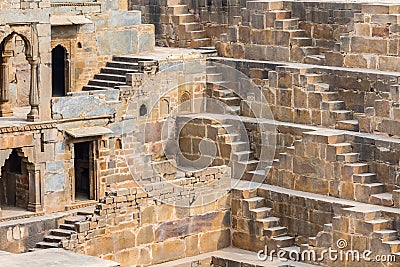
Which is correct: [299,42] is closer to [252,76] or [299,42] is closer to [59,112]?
[252,76]

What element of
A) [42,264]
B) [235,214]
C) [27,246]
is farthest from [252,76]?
[42,264]

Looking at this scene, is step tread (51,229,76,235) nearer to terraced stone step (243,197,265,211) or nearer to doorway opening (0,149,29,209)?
doorway opening (0,149,29,209)

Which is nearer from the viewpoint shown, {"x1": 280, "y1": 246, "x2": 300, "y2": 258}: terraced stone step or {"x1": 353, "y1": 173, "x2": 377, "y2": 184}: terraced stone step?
{"x1": 353, "y1": 173, "x2": 377, "y2": 184}: terraced stone step

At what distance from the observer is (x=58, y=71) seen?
127 feet

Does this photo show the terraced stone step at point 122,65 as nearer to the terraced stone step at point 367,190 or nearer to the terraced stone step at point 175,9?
the terraced stone step at point 175,9

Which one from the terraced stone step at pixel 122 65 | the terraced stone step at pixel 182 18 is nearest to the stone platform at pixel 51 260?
the terraced stone step at pixel 122 65

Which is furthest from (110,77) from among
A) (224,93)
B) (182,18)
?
(182,18)

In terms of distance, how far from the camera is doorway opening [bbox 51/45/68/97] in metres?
38.6

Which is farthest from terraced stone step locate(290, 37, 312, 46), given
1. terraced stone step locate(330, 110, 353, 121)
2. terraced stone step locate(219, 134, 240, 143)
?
terraced stone step locate(330, 110, 353, 121)

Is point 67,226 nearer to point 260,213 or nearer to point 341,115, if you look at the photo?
point 260,213

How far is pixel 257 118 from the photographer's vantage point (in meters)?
37.4

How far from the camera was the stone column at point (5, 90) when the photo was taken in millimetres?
35938

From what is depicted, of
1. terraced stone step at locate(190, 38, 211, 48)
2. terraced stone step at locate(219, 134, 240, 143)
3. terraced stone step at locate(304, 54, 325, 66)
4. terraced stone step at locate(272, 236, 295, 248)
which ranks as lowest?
terraced stone step at locate(272, 236, 295, 248)

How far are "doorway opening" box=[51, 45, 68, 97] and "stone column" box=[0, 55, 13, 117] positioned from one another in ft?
7.51
